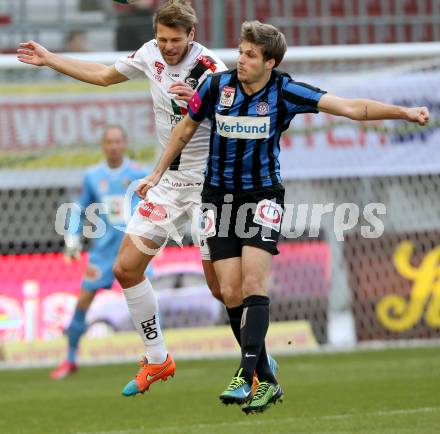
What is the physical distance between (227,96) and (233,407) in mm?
3152

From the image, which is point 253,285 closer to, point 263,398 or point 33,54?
point 263,398

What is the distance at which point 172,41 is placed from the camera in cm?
739

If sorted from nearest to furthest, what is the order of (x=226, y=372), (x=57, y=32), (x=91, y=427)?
1. (x=91, y=427)
2. (x=226, y=372)
3. (x=57, y=32)

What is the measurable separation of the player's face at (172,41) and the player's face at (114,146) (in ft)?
12.8

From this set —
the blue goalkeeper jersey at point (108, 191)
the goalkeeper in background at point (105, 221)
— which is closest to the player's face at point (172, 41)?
the goalkeeper in background at point (105, 221)

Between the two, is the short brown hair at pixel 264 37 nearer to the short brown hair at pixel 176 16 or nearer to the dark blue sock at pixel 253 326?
the short brown hair at pixel 176 16

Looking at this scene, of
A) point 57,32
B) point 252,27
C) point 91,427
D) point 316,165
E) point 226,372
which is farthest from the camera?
point 57,32

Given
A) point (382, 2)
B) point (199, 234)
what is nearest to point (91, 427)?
point (199, 234)

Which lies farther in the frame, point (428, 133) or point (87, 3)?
point (87, 3)

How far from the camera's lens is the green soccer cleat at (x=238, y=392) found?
263 inches

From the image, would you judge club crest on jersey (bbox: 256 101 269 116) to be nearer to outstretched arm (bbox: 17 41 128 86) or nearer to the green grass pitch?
outstretched arm (bbox: 17 41 128 86)

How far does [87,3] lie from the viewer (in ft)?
48.8

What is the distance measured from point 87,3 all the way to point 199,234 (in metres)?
8.07

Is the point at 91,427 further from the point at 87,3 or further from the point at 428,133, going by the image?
the point at 87,3
